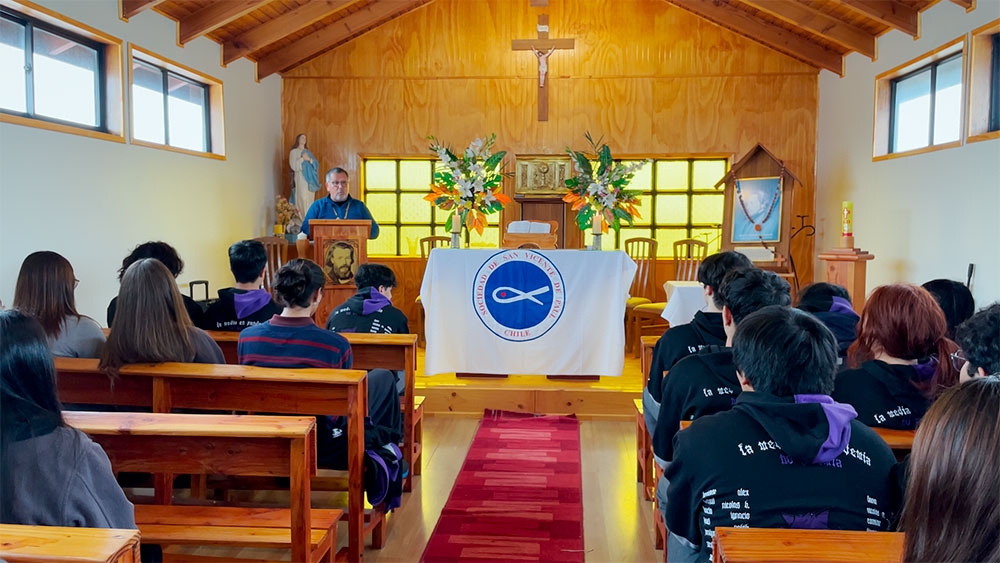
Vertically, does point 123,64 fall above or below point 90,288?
above

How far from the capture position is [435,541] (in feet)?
9.41

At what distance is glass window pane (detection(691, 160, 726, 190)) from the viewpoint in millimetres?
7797

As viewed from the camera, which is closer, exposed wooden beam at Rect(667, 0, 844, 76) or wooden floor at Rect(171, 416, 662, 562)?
wooden floor at Rect(171, 416, 662, 562)

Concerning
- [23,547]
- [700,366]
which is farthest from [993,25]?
[23,547]

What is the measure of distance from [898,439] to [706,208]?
614 centimetres

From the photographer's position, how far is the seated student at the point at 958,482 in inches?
35.0

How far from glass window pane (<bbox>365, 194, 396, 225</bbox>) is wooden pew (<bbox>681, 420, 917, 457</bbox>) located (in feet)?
21.0

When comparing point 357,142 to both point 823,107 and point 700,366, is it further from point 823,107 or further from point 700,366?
point 700,366

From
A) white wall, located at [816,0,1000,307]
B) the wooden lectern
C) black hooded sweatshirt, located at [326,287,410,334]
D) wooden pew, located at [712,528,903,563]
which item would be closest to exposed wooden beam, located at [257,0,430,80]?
the wooden lectern

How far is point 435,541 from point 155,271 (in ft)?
4.65

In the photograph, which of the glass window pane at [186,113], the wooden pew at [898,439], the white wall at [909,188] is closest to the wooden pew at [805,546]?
the wooden pew at [898,439]

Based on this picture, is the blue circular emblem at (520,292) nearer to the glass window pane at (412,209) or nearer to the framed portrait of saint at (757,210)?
the framed portrait of saint at (757,210)

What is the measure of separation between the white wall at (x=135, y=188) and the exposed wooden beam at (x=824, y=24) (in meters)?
4.67

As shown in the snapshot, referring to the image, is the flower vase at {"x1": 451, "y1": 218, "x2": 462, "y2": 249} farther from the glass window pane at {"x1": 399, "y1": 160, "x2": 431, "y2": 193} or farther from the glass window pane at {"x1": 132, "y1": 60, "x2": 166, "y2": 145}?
the glass window pane at {"x1": 399, "y1": 160, "x2": 431, "y2": 193}
